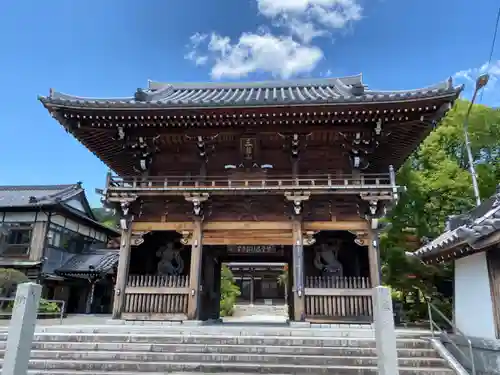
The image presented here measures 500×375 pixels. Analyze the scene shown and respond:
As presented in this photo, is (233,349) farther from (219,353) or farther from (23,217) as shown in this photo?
(23,217)

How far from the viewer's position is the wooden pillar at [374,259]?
10.6 m

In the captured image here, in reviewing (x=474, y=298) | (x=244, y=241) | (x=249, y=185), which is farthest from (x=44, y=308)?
(x=474, y=298)

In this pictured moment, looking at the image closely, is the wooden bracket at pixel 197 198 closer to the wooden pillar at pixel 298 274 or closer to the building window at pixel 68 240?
the wooden pillar at pixel 298 274

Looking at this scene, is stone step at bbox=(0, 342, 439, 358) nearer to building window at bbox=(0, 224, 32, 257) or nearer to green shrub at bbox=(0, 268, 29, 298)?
green shrub at bbox=(0, 268, 29, 298)

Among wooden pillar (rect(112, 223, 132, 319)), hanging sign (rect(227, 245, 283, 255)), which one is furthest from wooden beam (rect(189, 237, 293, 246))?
wooden pillar (rect(112, 223, 132, 319))

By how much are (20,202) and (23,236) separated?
9.12ft

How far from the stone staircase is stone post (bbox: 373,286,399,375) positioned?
1.82 meters

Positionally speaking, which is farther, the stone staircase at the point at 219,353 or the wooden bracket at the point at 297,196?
the wooden bracket at the point at 297,196

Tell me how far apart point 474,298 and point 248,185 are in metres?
6.67

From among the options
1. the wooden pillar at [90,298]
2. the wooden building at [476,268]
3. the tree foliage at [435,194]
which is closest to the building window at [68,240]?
the wooden pillar at [90,298]

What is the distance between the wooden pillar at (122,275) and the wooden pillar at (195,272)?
2.12 m

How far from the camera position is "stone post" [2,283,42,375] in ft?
18.8

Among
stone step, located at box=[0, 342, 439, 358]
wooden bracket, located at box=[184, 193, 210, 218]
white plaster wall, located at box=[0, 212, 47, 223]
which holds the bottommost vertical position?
stone step, located at box=[0, 342, 439, 358]

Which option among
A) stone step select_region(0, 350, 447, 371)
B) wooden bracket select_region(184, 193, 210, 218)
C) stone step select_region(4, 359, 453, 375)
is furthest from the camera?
wooden bracket select_region(184, 193, 210, 218)
